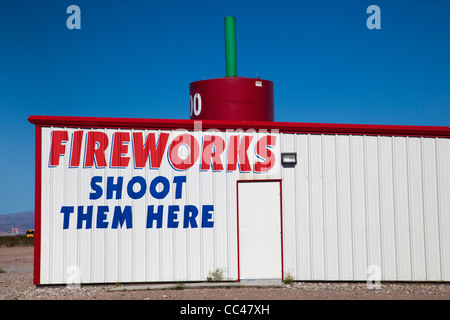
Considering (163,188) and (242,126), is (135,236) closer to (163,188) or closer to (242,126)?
(163,188)

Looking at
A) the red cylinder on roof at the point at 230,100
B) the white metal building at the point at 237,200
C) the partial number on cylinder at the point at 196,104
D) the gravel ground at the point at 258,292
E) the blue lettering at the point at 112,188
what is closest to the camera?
the gravel ground at the point at 258,292

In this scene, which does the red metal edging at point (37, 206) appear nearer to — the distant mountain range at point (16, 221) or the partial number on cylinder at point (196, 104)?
the partial number on cylinder at point (196, 104)

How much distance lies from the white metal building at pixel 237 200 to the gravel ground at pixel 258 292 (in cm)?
36

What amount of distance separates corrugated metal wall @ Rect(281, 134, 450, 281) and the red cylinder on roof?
12.6ft

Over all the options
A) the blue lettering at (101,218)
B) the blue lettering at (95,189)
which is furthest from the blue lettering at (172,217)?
the blue lettering at (95,189)

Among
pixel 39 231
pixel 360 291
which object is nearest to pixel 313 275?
pixel 360 291

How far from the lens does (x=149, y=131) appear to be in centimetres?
1253

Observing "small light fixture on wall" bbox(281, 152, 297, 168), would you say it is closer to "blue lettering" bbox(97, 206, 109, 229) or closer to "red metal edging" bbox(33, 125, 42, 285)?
"blue lettering" bbox(97, 206, 109, 229)

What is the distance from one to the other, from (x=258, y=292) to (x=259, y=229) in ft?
6.42

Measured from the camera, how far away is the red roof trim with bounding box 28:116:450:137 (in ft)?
40.0

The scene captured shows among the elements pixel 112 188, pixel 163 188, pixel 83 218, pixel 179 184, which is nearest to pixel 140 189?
pixel 163 188

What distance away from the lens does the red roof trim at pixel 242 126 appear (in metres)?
12.2

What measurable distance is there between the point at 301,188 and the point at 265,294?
301 cm
